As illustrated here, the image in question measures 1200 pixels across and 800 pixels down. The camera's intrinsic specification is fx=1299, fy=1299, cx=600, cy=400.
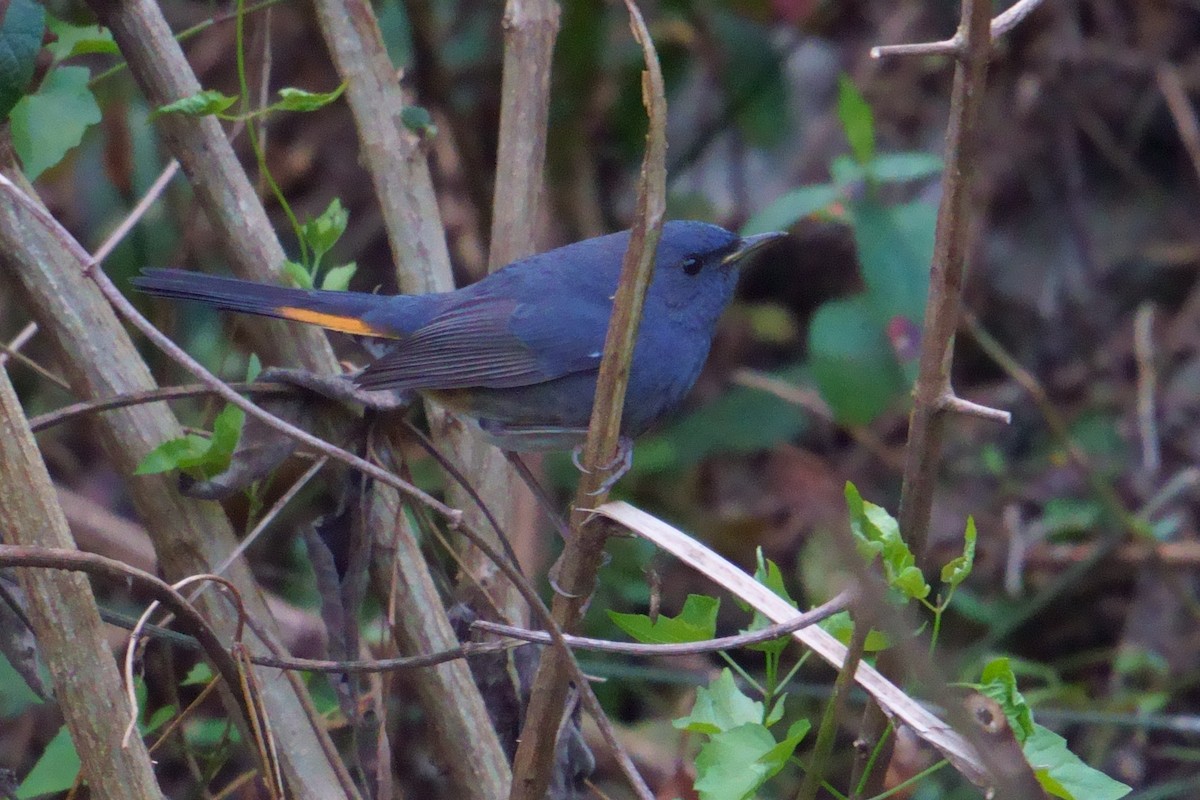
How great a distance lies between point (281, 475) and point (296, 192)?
13.5 ft

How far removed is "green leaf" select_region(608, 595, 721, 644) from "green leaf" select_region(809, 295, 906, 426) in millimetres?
1943

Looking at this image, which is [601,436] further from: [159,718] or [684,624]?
[159,718]

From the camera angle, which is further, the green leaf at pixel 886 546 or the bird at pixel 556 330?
the bird at pixel 556 330

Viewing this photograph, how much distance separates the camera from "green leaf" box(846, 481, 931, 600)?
1529 mm

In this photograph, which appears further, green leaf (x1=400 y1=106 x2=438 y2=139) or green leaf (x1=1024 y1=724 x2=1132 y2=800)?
green leaf (x1=400 y1=106 x2=438 y2=139)

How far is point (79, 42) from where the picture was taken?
228 centimetres

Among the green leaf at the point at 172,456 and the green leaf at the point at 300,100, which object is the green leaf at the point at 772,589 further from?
the green leaf at the point at 300,100

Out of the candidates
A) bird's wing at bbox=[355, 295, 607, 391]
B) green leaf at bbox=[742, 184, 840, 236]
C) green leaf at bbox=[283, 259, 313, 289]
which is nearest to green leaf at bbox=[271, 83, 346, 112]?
green leaf at bbox=[283, 259, 313, 289]

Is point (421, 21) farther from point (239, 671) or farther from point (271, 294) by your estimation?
point (239, 671)

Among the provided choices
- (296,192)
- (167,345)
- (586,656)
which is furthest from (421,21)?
(167,345)

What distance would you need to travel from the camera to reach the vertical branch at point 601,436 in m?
1.54

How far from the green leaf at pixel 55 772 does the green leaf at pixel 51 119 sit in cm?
96

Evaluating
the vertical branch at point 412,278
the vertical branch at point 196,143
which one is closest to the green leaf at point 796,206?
the vertical branch at point 412,278

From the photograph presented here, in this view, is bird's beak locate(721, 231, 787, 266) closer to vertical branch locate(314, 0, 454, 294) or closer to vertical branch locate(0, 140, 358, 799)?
vertical branch locate(314, 0, 454, 294)
